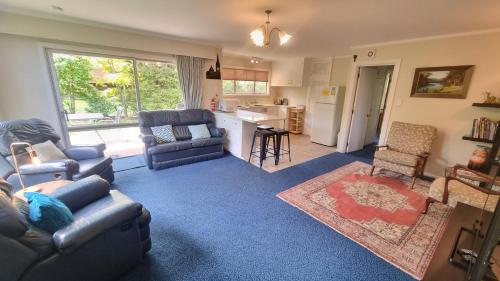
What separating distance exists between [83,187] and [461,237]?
9.72 ft

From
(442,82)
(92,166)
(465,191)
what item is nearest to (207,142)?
(92,166)

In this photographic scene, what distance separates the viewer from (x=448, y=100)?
344 cm

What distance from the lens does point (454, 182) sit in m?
2.49

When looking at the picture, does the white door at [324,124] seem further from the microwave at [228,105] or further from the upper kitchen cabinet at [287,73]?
the microwave at [228,105]

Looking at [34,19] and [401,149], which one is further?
[401,149]

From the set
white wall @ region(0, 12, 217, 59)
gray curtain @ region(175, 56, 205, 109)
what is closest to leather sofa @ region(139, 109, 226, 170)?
gray curtain @ region(175, 56, 205, 109)

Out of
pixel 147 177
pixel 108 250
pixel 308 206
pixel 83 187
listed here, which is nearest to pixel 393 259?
pixel 308 206

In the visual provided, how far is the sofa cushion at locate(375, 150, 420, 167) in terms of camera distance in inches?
128

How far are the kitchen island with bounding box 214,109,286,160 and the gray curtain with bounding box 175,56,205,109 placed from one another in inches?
27.3

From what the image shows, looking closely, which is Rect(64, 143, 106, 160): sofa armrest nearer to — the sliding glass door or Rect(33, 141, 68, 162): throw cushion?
Rect(33, 141, 68, 162): throw cushion

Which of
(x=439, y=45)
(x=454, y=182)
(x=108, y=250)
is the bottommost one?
(x=108, y=250)

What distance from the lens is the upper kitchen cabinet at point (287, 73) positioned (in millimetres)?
6363

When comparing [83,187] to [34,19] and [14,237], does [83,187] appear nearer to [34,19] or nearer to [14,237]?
[14,237]

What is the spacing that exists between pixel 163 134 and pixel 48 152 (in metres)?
1.63
